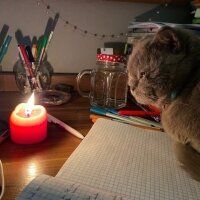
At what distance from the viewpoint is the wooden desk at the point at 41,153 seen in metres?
0.42

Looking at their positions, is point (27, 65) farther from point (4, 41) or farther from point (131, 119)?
point (131, 119)

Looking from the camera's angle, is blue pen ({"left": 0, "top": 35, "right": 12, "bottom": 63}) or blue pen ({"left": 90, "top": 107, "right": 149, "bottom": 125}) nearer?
blue pen ({"left": 90, "top": 107, "right": 149, "bottom": 125})

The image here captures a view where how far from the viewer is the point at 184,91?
45 cm

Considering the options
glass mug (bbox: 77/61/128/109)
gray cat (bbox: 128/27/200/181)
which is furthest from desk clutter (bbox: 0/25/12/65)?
gray cat (bbox: 128/27/200/181)

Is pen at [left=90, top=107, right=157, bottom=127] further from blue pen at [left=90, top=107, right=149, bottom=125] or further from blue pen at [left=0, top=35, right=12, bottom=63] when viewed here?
blue pen at [left=0, top=35, right=12, bottom=63]

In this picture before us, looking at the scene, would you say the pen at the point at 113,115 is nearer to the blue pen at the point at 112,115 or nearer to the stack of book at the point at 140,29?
the blue pen at the point at 112,115

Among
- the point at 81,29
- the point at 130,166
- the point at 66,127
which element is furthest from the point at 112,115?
the point at 81,29

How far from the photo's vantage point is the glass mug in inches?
30.7

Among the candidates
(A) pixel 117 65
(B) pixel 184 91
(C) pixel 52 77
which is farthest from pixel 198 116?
(C) pixel 52 77

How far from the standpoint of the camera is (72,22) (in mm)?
871

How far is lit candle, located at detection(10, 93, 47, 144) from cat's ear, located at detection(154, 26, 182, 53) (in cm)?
28

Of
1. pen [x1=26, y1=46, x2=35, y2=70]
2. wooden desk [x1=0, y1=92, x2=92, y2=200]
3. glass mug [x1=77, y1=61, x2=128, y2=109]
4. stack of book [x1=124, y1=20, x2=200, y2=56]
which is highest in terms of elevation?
stack of book [x1=124, y1=20, x2=200, y2=56]

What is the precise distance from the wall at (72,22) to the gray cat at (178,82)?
450mm

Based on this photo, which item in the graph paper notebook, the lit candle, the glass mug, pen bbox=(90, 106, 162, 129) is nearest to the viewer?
the graph paper notebook
